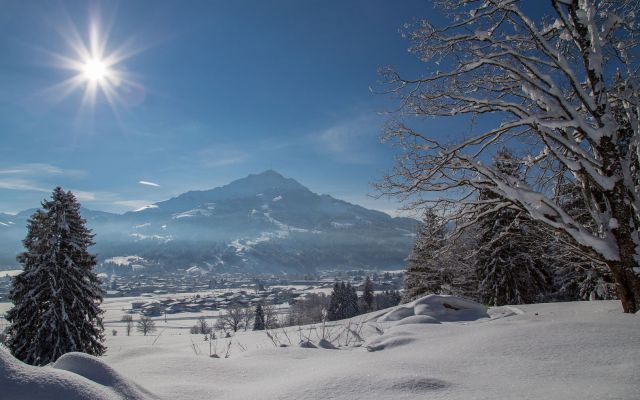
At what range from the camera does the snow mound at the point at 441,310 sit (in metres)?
7.65

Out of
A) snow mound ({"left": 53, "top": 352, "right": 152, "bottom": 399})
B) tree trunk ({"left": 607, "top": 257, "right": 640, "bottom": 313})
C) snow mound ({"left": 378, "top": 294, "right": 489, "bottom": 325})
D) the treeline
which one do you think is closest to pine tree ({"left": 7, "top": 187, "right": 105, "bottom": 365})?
snow mound ({"left": 378, "top": 294, "right": 489, "bottom": 325})

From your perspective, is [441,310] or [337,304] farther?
[337,304]

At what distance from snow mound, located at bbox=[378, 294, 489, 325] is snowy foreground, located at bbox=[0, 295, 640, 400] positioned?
267 centimetres

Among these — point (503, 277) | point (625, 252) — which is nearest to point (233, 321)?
point (503, 277)

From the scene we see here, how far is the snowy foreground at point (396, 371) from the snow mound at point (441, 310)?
2.67m

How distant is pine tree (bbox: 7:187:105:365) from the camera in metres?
16.8

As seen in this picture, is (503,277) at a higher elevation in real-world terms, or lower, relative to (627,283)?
lower

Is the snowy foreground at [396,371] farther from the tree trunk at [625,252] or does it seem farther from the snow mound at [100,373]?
the tree trunk at [625,252]

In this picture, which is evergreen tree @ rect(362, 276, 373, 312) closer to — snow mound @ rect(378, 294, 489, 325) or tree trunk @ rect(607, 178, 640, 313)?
snow mound @ rect(378, 294, 489, 325)

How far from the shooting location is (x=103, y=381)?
99.4 inches

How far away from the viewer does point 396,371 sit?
3254 mm

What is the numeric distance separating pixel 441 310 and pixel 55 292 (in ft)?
56.1

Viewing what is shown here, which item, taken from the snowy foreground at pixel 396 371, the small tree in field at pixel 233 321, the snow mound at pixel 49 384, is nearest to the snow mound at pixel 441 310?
the snowy foreground at pixel 396 371

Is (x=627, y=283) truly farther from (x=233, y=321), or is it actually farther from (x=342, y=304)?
(x=233, y=321)
